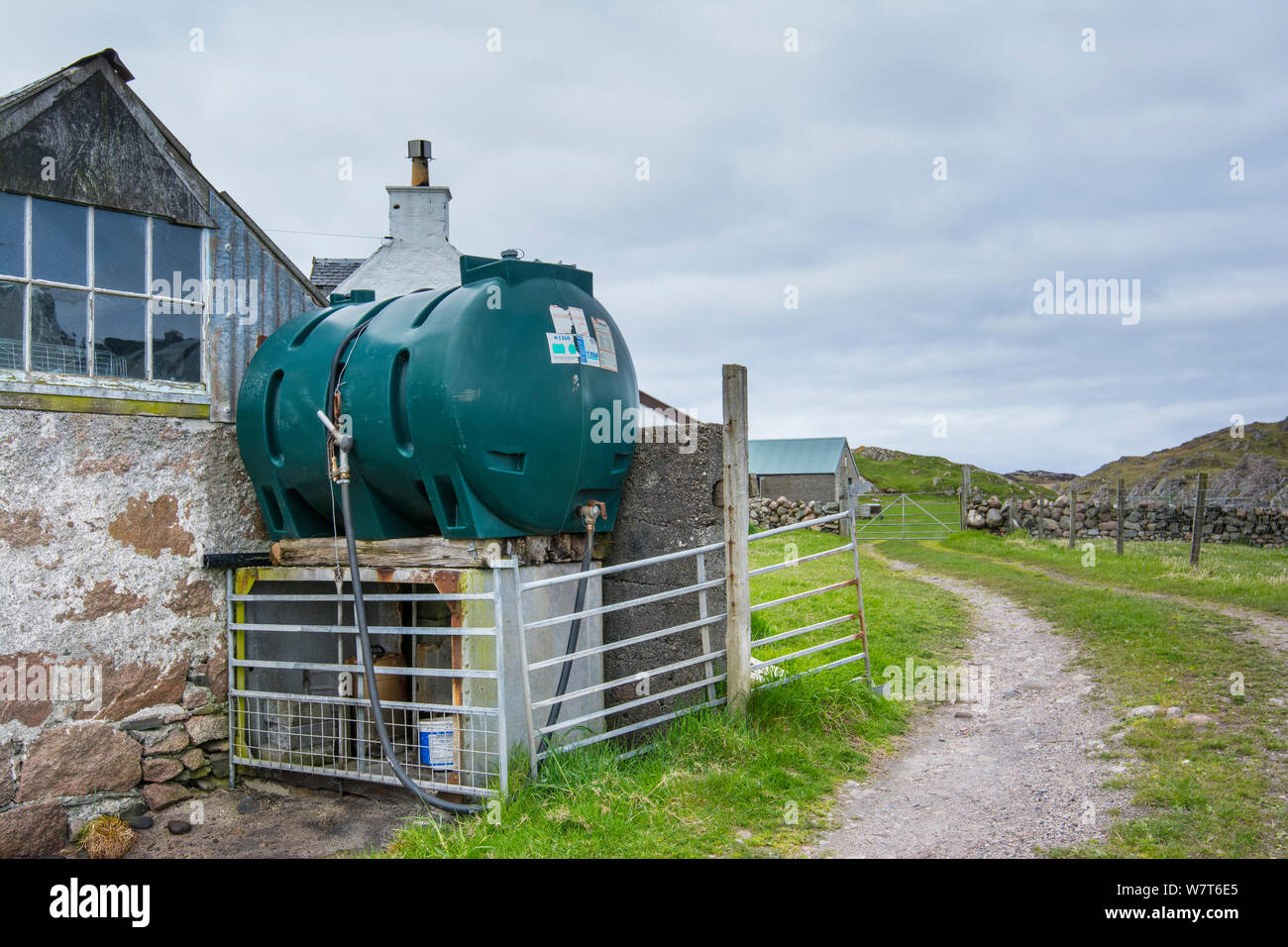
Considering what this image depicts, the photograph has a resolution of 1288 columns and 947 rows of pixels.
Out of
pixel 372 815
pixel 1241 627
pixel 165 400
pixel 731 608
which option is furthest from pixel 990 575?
pixel 165 400

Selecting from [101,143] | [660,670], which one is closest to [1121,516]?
[660,670]

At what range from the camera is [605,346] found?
571 cm

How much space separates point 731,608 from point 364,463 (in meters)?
2.35

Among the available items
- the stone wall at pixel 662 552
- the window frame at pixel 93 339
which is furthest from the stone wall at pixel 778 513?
the window frame at pixel 93 339

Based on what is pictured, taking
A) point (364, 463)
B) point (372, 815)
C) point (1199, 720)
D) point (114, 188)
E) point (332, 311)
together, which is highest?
point (114, 188)

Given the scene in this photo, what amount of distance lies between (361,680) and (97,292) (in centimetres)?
284

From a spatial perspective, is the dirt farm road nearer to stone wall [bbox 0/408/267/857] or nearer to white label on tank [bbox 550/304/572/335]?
white label on tank [bbox 550/304/572/335]

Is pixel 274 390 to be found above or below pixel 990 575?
above

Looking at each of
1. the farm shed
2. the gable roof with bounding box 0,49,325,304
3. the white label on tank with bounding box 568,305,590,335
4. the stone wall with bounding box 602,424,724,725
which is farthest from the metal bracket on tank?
the farm shed

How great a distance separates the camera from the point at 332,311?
602 cm

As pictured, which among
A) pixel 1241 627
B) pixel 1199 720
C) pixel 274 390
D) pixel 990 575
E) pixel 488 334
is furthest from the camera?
pixel 990 575

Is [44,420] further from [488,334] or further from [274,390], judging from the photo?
[488,334]

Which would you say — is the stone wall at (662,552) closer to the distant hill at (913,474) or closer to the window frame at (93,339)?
the window frame at (93,339)

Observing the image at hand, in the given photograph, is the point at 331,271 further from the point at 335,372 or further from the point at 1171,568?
the point at 1171,568
